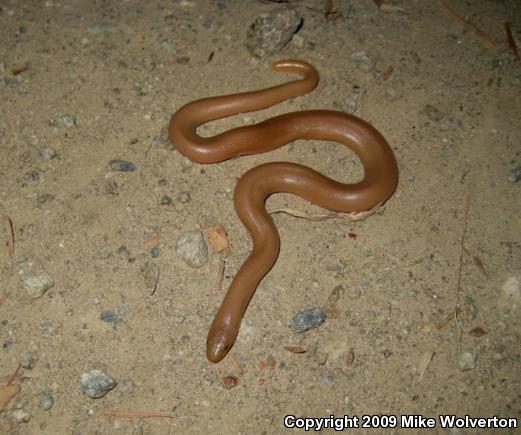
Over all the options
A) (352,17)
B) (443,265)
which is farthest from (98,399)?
(352,17)

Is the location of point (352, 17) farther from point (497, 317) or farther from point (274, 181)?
point (497, 317)

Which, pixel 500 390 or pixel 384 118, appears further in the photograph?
pixel 384 118

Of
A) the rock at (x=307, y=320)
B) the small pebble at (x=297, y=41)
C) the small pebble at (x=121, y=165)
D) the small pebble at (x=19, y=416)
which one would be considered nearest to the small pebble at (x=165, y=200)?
the small pebble at (x=121, y=165)

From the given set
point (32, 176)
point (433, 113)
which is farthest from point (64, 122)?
point (433, 113)

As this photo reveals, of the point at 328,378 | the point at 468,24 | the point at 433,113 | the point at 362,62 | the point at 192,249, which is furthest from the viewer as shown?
the point at 468,24

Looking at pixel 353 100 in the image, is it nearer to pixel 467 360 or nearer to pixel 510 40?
pixel 510 40

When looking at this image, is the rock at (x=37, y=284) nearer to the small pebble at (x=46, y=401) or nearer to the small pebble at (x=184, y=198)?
the small pebble at (x=46, y=401)
